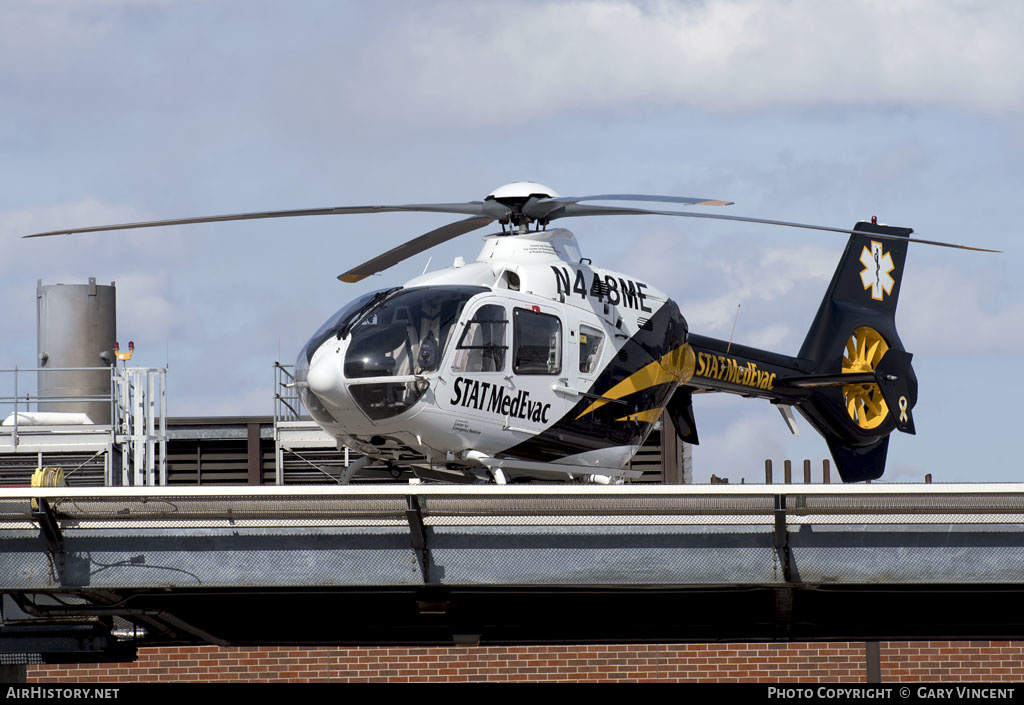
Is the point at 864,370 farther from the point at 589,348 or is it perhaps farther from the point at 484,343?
the point at 484,343

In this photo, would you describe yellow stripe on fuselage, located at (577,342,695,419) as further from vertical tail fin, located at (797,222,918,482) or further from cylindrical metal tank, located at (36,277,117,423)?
cylindrical metal tank, located at (36,277,117,423)

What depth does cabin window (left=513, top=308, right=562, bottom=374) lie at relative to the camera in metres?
12.6

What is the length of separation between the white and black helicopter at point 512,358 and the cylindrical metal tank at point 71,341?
26.6ft

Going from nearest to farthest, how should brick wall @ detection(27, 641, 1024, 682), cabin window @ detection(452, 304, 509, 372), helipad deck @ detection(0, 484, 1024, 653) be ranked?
helipad deck @ detection(0, 484, 1024, 653) → cabin window @ detection(452, 304, 509, 372) → brick wall @ detection(27, 641, 1024, 682)

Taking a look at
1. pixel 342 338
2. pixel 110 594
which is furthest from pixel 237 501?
pixel 342 338

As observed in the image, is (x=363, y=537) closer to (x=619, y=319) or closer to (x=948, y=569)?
(x=948, y=569)

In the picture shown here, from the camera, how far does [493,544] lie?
8461mm

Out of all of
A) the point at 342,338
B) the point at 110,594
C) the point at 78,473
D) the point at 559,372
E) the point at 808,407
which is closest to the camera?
the point at 110,594

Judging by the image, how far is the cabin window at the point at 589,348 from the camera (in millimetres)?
13203

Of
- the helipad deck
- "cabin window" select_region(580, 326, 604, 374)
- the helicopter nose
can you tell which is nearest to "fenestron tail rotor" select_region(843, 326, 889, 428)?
"cabin window" select_region(580, 326, 604, 374)

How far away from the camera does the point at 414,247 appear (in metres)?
14.6

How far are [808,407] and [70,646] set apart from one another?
11261mm

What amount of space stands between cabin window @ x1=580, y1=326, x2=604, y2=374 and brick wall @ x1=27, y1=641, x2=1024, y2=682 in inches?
249

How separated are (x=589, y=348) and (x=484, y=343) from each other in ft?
4.70
